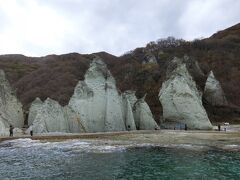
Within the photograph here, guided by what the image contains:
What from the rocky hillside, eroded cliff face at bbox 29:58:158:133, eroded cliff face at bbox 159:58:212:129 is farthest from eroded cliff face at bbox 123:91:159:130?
the rocky hillside

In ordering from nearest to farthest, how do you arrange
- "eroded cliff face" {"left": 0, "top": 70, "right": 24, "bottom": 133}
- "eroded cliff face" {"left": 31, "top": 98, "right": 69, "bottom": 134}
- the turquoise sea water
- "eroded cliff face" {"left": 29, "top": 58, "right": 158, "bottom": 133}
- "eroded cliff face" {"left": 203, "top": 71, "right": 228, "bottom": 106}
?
the turquoise sea water < "eroded cliff face" {"left": 31, "top": 98, "right": 69, "bottom": 134} < "eroded cliff face" {"left": 29, "top": 58, "right": 158, "bottom": 133} < "eroded cliff face" {"left": 0, "top": 70, "right": 24, "bottom": 133} < "eroded cliff face" {"left": 203, "top": 71, "right": 228, "bottom": 106}

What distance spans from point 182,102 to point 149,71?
2076 inches

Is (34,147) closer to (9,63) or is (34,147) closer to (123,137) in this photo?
(123,137)

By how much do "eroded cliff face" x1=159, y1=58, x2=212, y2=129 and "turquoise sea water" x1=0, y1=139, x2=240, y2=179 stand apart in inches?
874

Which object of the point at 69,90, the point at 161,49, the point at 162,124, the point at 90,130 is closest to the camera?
the point at 90,130

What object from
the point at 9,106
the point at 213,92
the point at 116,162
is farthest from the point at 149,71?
the point at 116,162

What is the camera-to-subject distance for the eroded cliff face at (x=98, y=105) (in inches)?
2005

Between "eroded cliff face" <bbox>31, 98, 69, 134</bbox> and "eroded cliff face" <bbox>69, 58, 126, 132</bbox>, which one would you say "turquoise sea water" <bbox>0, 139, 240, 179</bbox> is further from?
"eroded cliff face" <bbox>69, 58, 126, 132</bbox>

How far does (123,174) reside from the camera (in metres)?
22.9

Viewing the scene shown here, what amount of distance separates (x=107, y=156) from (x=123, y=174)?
248 inches

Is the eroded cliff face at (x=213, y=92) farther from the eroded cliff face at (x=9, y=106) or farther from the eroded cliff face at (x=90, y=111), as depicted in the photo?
the eroded cliff face at (x=9, y=106)

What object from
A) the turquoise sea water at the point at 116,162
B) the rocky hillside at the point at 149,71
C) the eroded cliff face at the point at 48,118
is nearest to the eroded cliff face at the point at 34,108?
the eroded cliff face at the point at 48,118

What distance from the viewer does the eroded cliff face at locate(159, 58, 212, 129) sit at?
5528cm

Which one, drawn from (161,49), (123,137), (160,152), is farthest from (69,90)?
(160,152)
